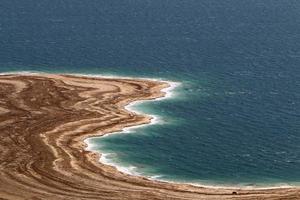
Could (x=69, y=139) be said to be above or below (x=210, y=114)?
below

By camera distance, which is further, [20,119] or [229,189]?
[20,119]

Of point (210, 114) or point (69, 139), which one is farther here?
point (210, 114)

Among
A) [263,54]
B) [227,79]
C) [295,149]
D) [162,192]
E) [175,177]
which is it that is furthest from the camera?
[263,54]

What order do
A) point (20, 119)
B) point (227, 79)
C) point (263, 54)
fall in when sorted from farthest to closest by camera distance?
1. point (263, 54)
2. point (227, 79)
3. point (20, 119)

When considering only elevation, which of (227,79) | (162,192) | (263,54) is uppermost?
(263,54)

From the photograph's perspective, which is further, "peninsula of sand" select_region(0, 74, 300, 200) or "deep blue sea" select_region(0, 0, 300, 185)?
"deep blue sea" select_region(0, 0, 300, 185)

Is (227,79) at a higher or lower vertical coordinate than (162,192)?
higher

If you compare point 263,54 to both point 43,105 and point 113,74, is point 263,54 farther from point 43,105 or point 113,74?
point 43,105

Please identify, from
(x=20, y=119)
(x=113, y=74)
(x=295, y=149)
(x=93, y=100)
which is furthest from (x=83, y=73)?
(x=295, y=149)
